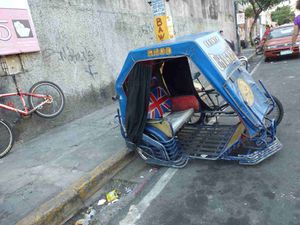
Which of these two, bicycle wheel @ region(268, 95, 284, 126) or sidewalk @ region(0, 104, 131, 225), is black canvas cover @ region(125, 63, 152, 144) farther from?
bicycle wheel @ region(268, 95, 284, 126)

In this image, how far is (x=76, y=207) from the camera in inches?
137

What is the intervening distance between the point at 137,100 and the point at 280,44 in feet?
36.6

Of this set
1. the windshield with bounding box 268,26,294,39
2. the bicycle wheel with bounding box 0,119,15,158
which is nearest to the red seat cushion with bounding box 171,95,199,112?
the bicycle wheel with bounding box 0,119,15,158

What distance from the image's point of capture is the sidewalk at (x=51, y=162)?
3477 millimetres

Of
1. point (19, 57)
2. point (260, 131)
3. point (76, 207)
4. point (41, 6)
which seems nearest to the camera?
point (76, 207)

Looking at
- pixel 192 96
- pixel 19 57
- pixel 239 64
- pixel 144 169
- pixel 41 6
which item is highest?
pixel 41 6

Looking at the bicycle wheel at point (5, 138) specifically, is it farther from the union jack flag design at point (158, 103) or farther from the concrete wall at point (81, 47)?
the union jack flag design at point (158, 103)

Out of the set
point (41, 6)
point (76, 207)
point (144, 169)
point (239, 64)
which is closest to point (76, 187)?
point (76, 207)

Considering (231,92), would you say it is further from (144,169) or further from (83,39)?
(83,39)

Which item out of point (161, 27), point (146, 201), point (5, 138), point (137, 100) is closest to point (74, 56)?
point (161, 27)

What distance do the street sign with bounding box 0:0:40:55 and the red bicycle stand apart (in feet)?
1.82

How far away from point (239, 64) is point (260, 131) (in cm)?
112

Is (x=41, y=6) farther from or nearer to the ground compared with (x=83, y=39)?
farther from the ground

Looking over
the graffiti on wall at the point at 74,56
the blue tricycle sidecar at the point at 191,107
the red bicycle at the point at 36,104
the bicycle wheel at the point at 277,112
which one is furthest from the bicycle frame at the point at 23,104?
the bicycle wheel at the point at 277,112
